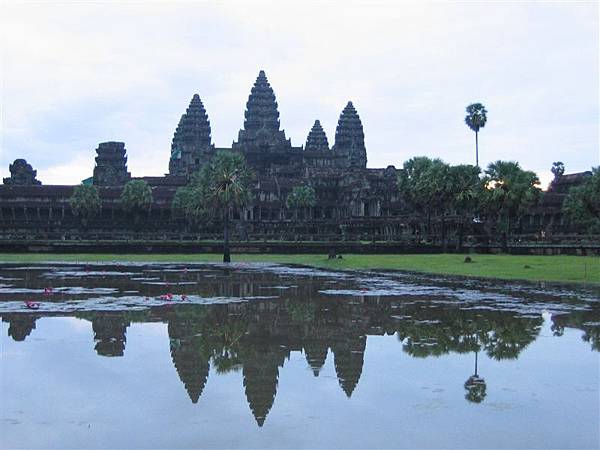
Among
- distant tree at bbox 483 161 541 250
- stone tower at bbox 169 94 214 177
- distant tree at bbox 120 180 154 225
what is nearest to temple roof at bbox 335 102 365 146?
stone tower at bbox 169 94 214 177

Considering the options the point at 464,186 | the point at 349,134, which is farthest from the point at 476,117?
the point at 349,134

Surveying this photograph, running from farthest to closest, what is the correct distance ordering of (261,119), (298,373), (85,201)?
(261,119) → (85,201) → (298,373)

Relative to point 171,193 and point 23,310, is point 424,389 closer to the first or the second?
point 23,310

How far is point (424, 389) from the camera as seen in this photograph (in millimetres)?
12391

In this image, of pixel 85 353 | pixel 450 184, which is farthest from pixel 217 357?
pixel 450 184

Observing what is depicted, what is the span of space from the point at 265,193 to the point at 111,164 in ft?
131

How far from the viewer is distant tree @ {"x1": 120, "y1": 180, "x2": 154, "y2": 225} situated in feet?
407

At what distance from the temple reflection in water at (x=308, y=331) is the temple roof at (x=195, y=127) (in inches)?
6044

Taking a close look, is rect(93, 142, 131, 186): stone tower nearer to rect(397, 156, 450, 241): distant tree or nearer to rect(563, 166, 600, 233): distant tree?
rect(397, 156, 450, 241): distant tree

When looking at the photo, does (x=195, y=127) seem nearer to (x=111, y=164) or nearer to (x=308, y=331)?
(x=111, y=164)

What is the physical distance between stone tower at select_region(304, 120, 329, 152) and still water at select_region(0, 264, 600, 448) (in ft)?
495

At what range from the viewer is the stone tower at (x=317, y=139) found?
17662 centimetres

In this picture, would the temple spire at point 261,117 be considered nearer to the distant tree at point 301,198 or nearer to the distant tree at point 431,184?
the distant tree at point 301,198

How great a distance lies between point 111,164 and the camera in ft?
537
